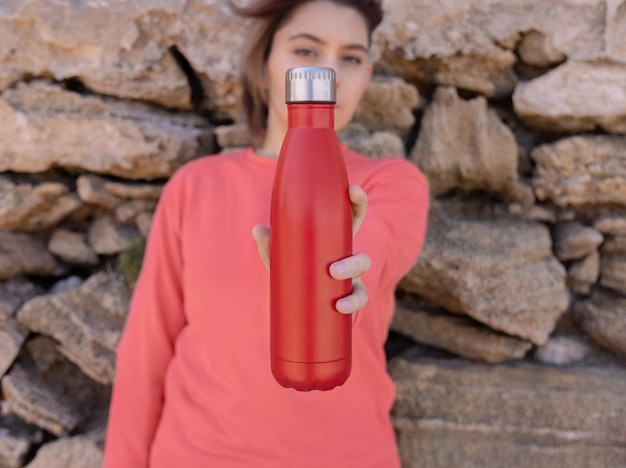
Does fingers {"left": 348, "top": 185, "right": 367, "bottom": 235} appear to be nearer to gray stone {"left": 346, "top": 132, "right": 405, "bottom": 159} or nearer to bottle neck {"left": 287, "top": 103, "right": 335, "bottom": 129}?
bottle neck {"left": 287, "top": 103, "right": 335, "bottom": 129}

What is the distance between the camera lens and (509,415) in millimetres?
1427

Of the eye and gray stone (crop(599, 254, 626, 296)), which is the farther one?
gray stone (crop(599, 254, 626, 296))

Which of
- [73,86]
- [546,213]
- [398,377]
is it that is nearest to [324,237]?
[398,377]

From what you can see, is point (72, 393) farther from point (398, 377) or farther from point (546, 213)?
point (546, 213)

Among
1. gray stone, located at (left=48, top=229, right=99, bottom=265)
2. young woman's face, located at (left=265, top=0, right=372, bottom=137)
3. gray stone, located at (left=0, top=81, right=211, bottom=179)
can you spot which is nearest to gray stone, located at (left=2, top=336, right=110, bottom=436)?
gray stone, located at (left=48, top=229, right=99, bottom=265)

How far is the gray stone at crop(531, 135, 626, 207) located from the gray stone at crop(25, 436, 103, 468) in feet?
4.30

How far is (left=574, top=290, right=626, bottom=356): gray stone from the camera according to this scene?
145cm

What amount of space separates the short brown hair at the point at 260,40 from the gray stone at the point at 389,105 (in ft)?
0.62

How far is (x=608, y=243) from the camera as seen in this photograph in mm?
1489

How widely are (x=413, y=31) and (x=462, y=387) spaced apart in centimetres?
87

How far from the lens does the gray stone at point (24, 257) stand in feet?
5.44

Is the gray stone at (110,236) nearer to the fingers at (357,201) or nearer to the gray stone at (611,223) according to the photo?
the fingers at (357,201)

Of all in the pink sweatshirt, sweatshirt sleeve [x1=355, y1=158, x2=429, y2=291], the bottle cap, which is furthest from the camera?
the pink sweatshirt

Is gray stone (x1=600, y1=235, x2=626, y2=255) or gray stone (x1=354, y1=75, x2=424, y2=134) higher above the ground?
gray stone (x1=354, y1=75, x2=424, y2=134)
